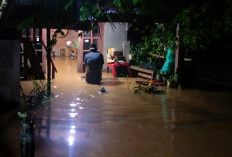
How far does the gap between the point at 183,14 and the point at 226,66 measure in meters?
5.16

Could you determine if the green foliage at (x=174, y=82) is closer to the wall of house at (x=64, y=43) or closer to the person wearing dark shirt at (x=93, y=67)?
the person wearing dark shirt at (x=93, y=67)

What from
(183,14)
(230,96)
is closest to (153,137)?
(183,14)

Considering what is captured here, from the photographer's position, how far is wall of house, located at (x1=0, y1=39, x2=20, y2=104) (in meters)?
8.80

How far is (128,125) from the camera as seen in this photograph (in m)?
7.66

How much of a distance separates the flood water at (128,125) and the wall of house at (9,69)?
3.44ft

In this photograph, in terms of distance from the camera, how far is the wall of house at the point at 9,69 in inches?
346

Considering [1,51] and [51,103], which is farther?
[51,103]

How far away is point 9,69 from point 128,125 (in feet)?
13.4

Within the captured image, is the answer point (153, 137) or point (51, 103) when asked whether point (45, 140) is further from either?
point (51, 103)

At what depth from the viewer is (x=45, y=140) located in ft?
20.9

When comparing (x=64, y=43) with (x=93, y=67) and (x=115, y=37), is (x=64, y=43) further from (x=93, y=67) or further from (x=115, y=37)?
(x=93, y=67)

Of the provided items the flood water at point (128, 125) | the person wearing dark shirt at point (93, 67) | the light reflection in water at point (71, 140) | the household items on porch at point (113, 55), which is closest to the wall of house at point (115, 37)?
the household items on porch at point (113, 55)

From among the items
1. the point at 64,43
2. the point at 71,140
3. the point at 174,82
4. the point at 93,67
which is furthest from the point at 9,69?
the point at 64,43

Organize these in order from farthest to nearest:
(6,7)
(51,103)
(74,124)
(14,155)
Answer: (51,103) < (74,124) < (14,155) < (6,7)
